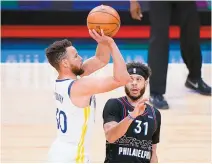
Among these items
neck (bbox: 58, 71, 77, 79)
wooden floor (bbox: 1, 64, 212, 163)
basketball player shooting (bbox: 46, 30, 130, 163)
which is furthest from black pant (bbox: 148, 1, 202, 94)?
neck (bbox: 58, 71, 77, 79)

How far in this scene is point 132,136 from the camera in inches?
148

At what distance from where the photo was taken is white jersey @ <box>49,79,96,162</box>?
3510mm

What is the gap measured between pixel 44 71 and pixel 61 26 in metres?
2.85

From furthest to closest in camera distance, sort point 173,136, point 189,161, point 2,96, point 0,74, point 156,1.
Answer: point 0,74, point 2,96, point 156,1, point 173,136, point 189,161

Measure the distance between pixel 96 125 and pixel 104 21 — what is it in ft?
7.60

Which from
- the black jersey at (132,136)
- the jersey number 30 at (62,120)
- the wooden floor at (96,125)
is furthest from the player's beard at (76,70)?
the wooden floor at (96,125)

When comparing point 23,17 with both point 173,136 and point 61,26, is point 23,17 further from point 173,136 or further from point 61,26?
point 173,136

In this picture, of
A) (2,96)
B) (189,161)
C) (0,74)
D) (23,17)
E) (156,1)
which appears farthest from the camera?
(23,17)

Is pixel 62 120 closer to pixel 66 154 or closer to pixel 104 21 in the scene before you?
pixel 66 154

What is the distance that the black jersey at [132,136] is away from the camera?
3.74 metres

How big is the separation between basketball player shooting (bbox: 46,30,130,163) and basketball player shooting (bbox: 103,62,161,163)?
0.63ft

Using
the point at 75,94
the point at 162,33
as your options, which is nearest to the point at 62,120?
the point at 75,94

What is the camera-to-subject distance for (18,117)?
605 cm

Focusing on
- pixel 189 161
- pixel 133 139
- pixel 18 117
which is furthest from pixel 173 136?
pixel 133 139
